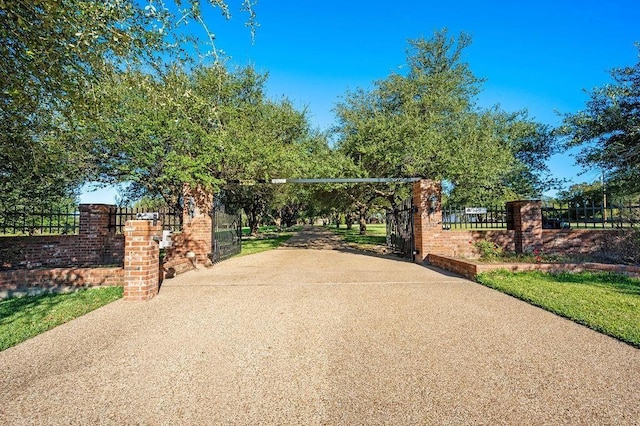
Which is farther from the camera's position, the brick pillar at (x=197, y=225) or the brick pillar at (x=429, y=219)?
the brick pillar at (x=197, y=225)

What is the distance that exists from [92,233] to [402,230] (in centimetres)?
1074

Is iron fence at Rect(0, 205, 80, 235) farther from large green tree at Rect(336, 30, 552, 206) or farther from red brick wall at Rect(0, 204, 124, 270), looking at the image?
large green tree at Rect(336, 30, 552, 206)

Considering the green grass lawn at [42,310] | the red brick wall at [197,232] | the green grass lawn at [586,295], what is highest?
the red brick wall at [197,232]

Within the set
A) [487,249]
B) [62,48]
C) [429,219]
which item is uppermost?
[62,48]

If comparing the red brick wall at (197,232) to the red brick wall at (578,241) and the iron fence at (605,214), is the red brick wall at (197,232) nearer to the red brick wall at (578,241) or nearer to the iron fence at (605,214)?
the red brick wall at (578,241)

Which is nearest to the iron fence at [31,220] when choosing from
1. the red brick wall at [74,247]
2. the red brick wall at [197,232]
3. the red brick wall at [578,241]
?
the red brick wall at [74,247]

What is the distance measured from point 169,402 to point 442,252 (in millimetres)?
9395

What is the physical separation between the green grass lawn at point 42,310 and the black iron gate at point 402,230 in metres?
8.75

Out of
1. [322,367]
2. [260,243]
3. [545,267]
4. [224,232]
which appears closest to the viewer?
[322,367]

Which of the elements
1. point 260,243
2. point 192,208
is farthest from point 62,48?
point 260,243

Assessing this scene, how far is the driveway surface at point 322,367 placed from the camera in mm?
2414

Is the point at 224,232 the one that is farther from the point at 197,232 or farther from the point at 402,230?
the point at 402,230

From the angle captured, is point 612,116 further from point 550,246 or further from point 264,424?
point 264,424

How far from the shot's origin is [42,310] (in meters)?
5.25
